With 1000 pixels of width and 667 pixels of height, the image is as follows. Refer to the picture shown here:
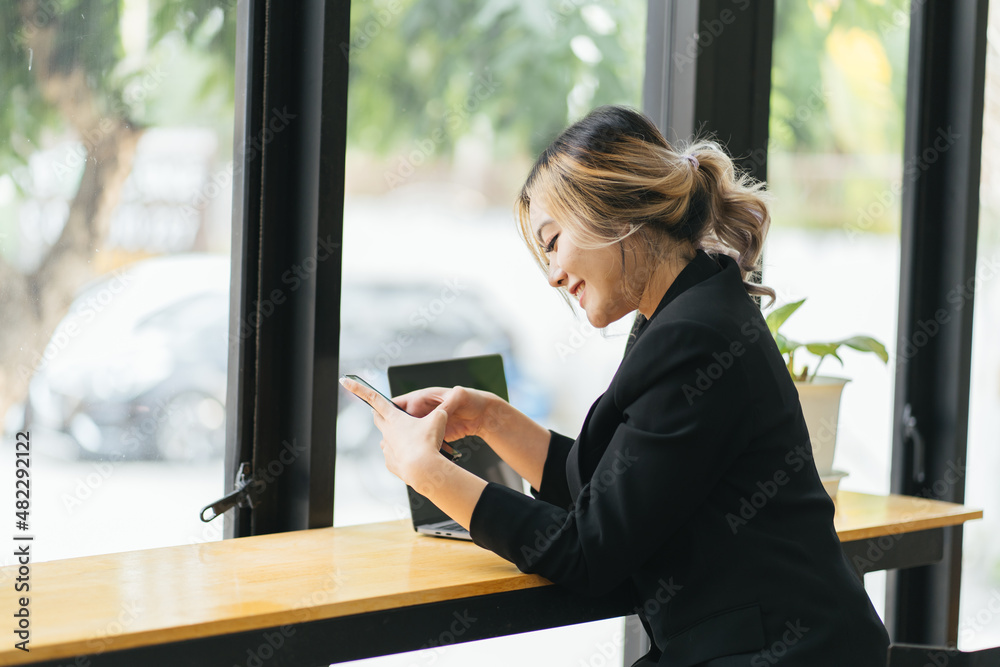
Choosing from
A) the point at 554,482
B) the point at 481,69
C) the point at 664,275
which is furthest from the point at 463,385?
the point at 481,69

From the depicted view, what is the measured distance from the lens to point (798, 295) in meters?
2.45

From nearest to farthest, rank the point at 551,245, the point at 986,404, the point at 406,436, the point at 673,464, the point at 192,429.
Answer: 1. the point at 673,464
2. the point at 406,436
3. the point at 551,245
4. the point at 192,429
5. the point at 986,404

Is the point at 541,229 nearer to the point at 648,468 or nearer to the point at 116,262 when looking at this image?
the point at 648,468

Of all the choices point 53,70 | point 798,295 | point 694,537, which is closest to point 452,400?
point 694,537

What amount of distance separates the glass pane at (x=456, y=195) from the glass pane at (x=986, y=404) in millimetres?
1199

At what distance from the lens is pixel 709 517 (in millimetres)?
1264

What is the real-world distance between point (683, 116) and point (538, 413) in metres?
0.76

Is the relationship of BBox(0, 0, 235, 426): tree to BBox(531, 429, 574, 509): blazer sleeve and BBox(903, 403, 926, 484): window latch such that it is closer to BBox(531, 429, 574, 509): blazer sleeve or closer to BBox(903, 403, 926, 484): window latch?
BBox(531, 429, 574, 509): blazer sleeve

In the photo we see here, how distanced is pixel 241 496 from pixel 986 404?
213 cm

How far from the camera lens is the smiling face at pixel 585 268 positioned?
1.40 metres

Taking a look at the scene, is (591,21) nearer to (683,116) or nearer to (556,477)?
(683,116)

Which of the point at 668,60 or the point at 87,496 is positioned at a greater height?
the point at 668,60

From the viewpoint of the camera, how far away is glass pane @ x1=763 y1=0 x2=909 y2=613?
241cm

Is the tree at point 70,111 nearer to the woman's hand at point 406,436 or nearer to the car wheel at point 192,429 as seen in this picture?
the car wheel at point 192,429
